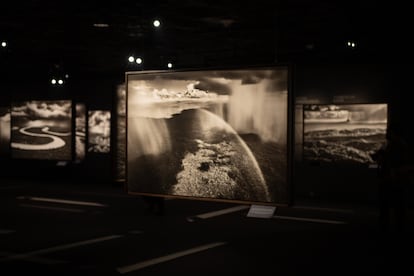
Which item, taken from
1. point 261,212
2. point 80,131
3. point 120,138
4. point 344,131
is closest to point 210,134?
point 261,212

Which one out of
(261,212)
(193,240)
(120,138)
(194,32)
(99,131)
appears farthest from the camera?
(99,131)

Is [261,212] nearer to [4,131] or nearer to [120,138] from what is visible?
[120,138]

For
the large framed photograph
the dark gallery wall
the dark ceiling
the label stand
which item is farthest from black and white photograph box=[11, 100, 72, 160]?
the label stand

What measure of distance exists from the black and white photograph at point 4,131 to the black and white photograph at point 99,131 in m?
3.48

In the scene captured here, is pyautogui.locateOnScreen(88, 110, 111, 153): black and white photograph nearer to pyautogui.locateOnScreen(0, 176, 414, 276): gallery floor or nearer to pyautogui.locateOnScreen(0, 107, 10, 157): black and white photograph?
pyautogui.locateOnScreen(0, 107, 10, 157): black and white photograph

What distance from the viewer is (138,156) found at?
9258 millimetres

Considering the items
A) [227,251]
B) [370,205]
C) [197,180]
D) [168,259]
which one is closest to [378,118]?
[370,205]

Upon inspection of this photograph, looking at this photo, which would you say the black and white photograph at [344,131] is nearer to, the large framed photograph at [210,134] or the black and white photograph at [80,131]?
the large framed photograph at [210,134]

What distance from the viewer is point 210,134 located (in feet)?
27.3

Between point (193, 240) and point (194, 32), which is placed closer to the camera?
point (193, 240)

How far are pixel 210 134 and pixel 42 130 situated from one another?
10016 mm

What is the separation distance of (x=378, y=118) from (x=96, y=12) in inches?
268

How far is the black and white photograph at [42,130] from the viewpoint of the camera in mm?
16422

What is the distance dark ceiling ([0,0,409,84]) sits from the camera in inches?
349
